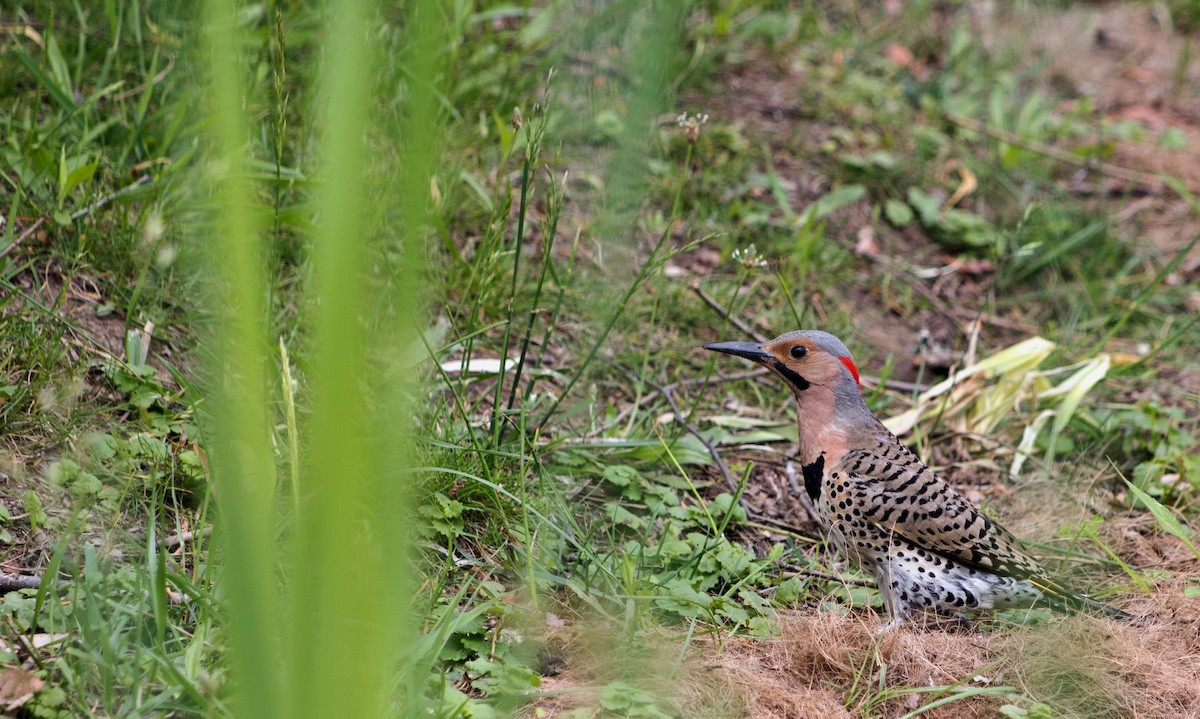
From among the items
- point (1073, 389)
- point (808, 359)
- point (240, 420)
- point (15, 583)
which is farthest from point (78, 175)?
point (1073, 389)

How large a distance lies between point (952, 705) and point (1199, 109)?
244 inches

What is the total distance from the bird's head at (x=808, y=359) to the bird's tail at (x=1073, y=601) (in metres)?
0.94

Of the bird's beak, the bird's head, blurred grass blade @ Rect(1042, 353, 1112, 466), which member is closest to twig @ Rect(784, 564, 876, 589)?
the bird's head

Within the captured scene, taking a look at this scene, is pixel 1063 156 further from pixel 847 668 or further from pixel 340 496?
pixel 340 496

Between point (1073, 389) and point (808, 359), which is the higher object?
point (808, 359)

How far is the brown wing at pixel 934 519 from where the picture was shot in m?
3.64

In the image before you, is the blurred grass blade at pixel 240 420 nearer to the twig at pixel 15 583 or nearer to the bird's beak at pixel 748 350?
the twig at pixel 15 583

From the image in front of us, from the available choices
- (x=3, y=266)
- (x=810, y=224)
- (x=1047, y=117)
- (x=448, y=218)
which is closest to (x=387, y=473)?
(x=3, y=266)

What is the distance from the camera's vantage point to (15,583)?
9.26 feet

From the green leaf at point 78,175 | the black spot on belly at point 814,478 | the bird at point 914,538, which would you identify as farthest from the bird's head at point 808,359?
the green leaf at point 78,175

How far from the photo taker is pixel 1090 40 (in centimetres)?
817

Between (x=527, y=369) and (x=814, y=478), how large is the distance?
1.15 m

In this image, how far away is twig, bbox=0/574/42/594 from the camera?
282 centimetres

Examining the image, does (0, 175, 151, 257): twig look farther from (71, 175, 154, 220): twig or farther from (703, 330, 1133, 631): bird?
(703, 330, 1133, 631): bird
